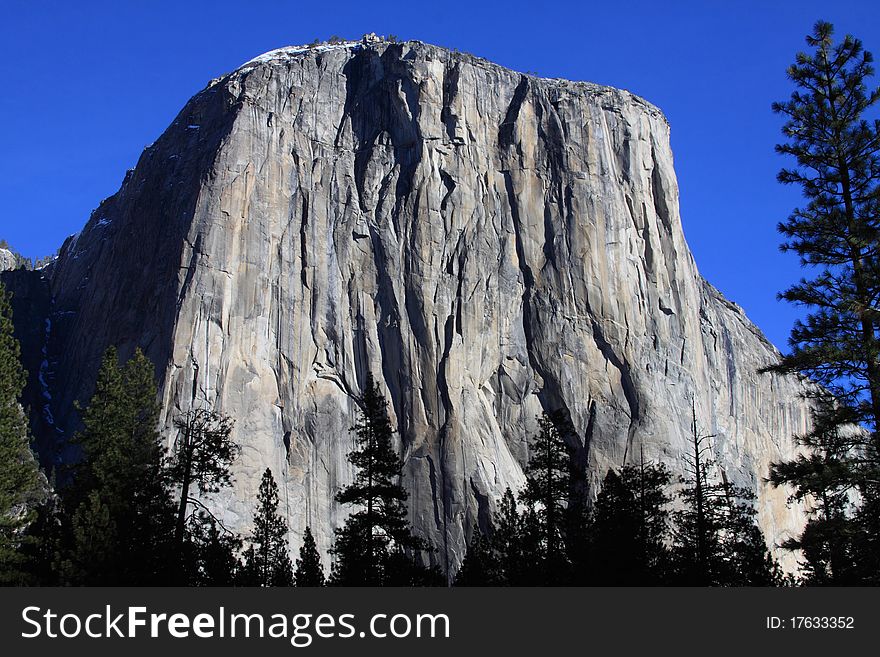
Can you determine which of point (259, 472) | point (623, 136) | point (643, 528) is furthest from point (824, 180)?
point (623, 136)

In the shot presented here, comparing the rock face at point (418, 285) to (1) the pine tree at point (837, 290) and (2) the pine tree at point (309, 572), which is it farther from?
(1) the pine tree at point (837, 290)

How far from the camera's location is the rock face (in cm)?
6962

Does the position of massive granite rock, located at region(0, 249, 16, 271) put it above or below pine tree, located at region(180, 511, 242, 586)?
above

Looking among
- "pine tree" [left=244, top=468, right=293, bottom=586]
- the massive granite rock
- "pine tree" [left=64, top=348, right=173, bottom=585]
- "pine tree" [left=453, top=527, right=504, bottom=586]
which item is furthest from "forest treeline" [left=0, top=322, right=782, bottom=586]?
the massive granite rock

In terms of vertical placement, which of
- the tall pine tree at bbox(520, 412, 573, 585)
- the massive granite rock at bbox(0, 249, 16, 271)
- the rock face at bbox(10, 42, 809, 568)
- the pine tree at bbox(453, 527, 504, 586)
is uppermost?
the massive granite rock at bbox(0, 249, 16, 271)

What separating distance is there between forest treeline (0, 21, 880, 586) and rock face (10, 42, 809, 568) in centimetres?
2436

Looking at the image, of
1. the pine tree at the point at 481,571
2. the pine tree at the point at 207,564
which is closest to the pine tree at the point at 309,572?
the pine tree at the point at 207,564

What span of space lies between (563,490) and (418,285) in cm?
3848

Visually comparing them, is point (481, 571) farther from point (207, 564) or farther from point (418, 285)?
point (418, 285)

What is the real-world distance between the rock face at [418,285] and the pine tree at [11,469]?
3259 cm

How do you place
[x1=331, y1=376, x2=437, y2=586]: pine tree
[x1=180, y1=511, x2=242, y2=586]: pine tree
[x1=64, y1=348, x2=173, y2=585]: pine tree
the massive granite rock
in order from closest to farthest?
[x1=64, y1=348, x2=173, y2=585]: pine tree, [x1=331, y1=376, x2=437, y2=586]: pine tree, [x1=180, y1=511, x2=242, y2=586]: pine tree, the massive granite rock

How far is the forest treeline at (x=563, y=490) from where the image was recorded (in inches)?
806

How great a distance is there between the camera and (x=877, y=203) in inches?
844

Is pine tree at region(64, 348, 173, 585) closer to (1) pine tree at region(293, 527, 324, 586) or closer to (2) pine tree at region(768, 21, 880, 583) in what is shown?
(1) pine tree at region(293, 527, 324, 586)
